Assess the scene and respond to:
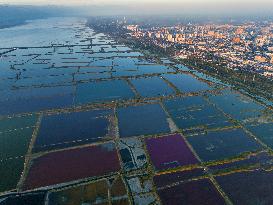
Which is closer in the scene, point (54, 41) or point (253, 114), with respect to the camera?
point (253, 114)

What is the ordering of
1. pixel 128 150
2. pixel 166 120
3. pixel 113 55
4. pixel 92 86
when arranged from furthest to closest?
pixel 113 55
pixel 92 86
pixel 166 120
pixel 128 150

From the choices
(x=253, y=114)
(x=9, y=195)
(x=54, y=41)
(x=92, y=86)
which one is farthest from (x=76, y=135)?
(x=54, y=41)

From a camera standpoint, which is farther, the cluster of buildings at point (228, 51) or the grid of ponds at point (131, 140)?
the cluster of buildings at point (228, 51)

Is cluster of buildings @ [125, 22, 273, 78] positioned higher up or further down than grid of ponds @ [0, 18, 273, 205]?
higher up

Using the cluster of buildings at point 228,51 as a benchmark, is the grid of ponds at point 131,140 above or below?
below

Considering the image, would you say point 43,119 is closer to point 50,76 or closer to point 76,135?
point 76,135

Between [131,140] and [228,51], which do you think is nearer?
[131,140]

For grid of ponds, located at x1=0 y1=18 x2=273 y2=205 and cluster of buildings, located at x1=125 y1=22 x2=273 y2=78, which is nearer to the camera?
grid of ponds, located at x1=0 y1=18 x2=273 y2=205

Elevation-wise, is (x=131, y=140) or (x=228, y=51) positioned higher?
(x=228, y=51)
